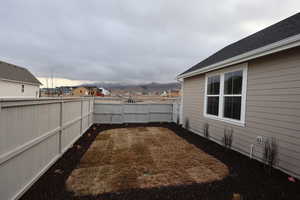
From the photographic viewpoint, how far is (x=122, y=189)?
2.47 metres

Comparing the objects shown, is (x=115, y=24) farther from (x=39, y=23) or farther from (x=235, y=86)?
(x=235, y=86)

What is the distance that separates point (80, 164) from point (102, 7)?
6722mm

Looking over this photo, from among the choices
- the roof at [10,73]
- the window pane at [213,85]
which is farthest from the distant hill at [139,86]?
the window pane at [213,85]

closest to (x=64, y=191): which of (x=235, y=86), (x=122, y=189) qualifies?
(x=122, y=189)

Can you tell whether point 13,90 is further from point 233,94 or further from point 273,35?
point 273,35

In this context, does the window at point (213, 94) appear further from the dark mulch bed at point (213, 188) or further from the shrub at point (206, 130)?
the dark mulch bed at point (213, 188)

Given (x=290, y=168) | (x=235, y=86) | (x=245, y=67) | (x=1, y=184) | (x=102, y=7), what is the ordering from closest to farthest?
1. (x=1, y=184)
2. (x=290, y=168)
3. (x=245, y=67)
4. (x=235, y=86)
5. (x=102, y=7)

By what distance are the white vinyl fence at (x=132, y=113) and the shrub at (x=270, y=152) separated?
6410 millimetres

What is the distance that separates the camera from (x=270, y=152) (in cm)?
330

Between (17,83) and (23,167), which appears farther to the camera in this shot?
(17,83)

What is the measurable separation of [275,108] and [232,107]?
4.44 feet

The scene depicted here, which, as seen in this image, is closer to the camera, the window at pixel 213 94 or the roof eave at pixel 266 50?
the roof eave at pixel 266 50

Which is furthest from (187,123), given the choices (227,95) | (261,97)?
(261,97)

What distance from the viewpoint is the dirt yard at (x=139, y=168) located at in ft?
8.63
